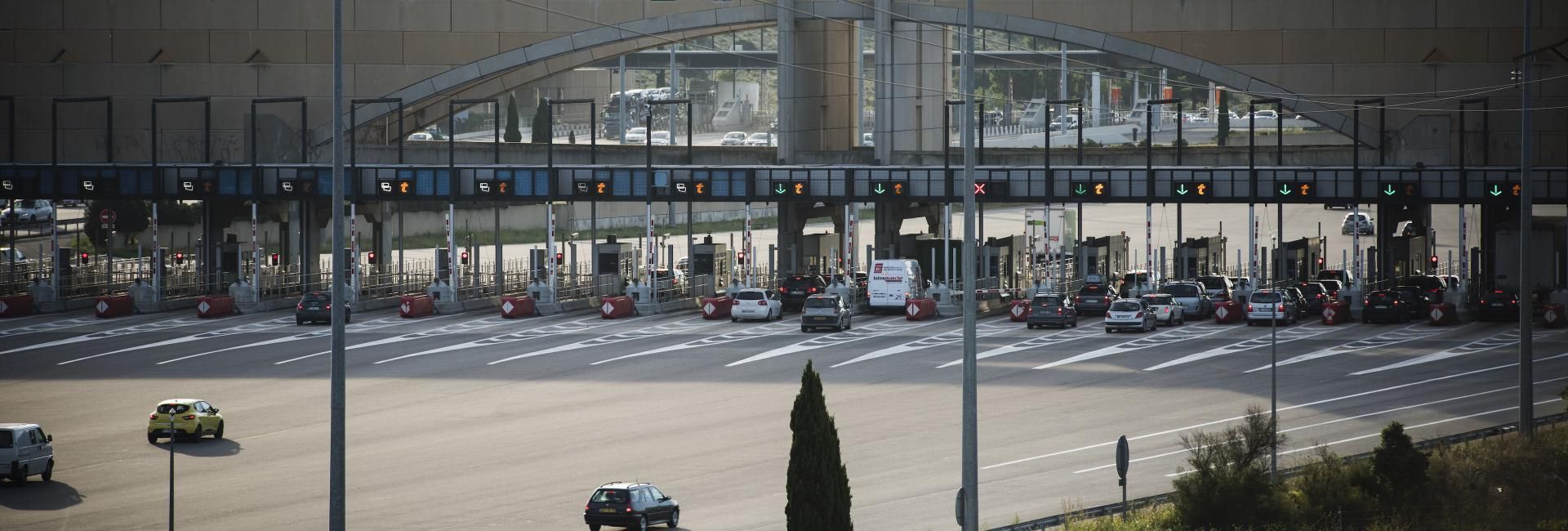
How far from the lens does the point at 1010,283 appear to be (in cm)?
6988

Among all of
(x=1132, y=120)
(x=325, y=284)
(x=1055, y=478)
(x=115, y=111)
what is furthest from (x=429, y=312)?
(x=1132, y=120)

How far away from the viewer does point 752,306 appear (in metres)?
54.8

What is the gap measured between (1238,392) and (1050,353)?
7733 millimetres

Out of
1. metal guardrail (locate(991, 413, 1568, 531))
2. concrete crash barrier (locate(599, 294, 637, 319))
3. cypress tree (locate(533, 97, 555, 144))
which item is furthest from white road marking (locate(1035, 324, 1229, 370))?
cypress tree (locate(533, 97, 555, 144))

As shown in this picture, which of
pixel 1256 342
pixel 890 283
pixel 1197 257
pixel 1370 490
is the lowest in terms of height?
pixel 1370 490

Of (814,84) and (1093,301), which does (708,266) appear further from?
(1093,301)

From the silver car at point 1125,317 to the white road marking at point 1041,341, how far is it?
617mm

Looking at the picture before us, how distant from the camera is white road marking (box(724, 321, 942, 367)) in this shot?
45438mm

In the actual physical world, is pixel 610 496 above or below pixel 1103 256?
below

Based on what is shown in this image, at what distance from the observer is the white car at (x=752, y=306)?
5469 cm

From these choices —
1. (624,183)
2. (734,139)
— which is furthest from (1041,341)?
(734,139)

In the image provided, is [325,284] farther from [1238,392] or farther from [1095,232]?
[1095,232]

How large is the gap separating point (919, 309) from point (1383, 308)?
1403 centimetres

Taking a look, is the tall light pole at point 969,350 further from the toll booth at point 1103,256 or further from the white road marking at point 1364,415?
the toll booth at point 1103,256
